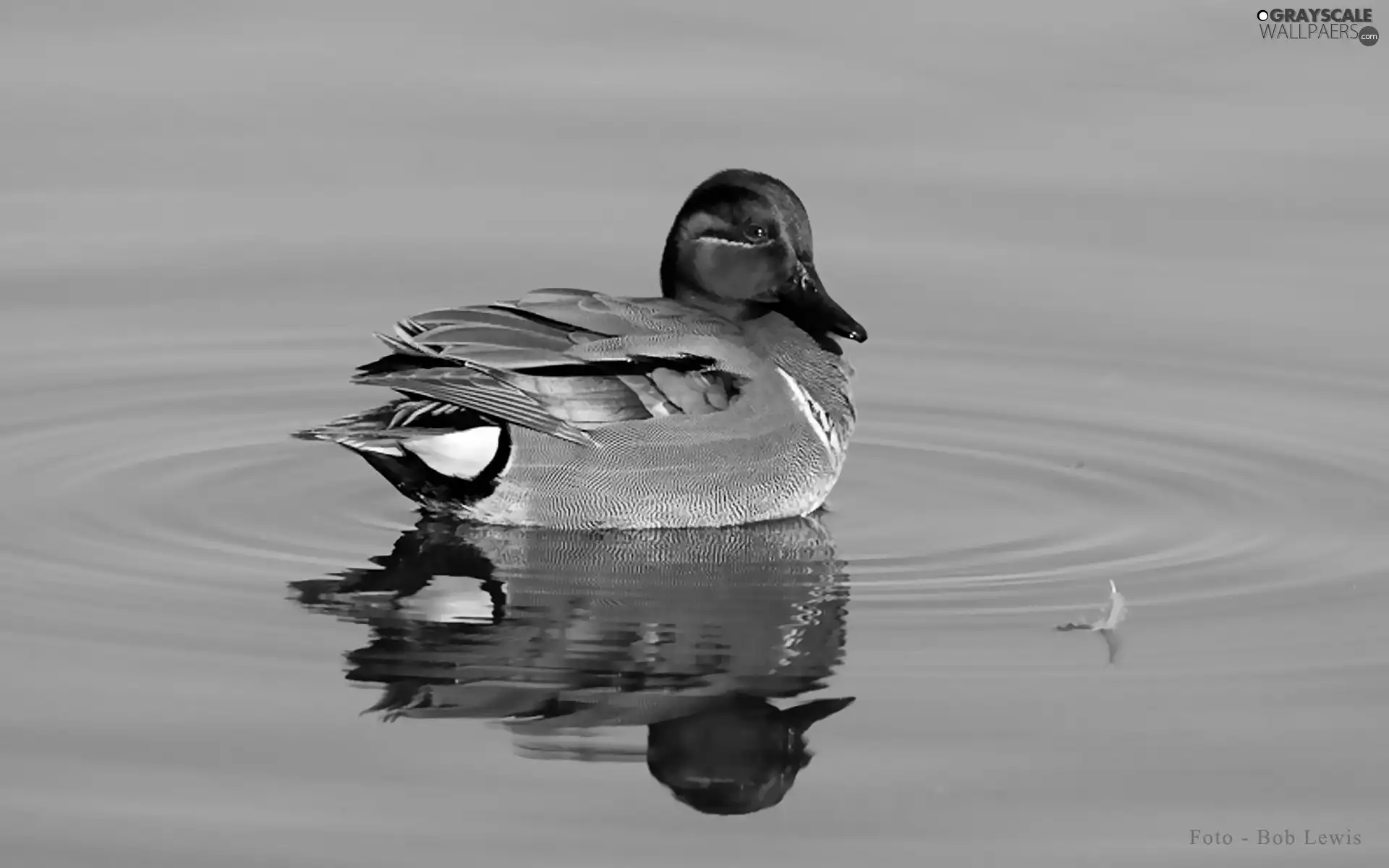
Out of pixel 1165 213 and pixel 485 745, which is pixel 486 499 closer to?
pixel 485 745

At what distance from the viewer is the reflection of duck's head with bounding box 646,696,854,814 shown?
790 centimetres

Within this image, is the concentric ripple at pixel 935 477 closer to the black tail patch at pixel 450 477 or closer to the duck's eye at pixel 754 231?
the black tail patch at pixel 450 477

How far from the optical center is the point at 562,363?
35.1ft

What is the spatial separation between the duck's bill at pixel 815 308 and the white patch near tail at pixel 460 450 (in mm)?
1598

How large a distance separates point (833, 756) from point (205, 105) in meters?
8.35

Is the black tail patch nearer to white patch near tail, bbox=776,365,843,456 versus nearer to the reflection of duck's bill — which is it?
white patch near tail, bbox=776,365,843,456

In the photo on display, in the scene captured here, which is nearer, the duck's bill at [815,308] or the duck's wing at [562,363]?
the duck's wing at [562,363]

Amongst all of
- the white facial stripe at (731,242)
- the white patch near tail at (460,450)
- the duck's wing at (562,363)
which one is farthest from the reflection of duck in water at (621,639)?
the white facial stripe at (731,242)

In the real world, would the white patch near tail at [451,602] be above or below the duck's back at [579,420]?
below

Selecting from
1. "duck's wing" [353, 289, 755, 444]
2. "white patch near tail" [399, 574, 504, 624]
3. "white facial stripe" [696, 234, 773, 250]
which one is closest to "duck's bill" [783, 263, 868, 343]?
"white facial stripe" [696, 234, 773, 250]

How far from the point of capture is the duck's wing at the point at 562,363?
10641mm

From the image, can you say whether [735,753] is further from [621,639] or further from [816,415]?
[816,415]

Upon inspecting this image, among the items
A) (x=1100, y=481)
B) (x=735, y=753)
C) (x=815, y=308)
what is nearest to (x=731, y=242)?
(x=815, y=308)

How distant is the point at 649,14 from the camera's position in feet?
53.1
